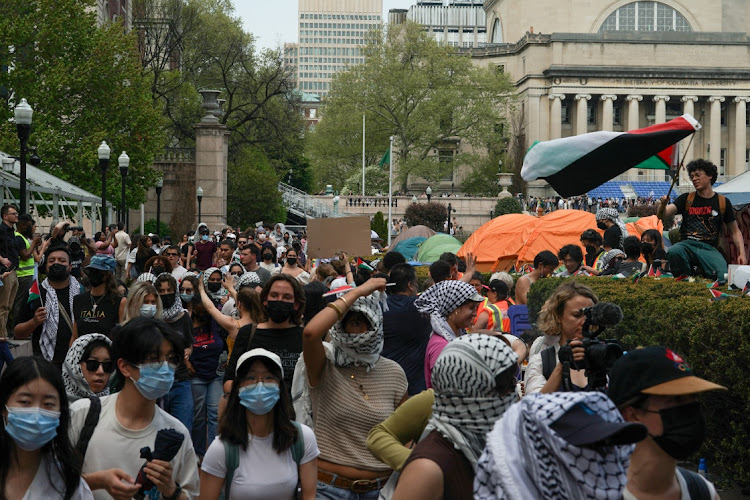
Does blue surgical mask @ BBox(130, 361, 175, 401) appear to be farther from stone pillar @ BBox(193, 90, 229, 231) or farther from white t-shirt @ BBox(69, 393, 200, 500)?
→ stone pillar @ BBox(193, 90, 229, 231)

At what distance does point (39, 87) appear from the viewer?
33.2m

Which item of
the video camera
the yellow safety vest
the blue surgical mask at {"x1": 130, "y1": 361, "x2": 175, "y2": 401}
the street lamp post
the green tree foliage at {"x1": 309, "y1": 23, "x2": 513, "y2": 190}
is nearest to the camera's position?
the video camera

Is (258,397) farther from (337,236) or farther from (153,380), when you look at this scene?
(337,236)

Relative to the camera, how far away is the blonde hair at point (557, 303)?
604 centimetres

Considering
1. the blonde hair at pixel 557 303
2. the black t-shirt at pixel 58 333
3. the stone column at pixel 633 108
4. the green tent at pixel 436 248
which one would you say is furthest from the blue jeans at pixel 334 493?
the stone column at pixel 633 108

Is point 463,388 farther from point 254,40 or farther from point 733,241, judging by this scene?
point 254,40

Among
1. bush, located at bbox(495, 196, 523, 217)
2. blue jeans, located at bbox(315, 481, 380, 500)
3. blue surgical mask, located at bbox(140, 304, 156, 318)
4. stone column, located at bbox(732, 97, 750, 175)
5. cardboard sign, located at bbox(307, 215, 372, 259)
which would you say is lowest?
blue jeans, located at bbox(315, 481, 380, 500)

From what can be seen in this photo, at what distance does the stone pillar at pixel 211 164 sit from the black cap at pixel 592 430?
130ft

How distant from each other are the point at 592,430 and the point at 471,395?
994 mm

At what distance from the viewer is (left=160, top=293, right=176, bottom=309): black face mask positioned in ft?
29.7

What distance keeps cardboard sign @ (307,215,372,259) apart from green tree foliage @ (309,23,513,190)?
215 feet

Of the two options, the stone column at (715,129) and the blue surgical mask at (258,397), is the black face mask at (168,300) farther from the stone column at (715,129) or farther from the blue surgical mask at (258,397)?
the stone column at (715,129)

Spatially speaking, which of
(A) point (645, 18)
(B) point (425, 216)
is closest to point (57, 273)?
(B) point (425, 216)

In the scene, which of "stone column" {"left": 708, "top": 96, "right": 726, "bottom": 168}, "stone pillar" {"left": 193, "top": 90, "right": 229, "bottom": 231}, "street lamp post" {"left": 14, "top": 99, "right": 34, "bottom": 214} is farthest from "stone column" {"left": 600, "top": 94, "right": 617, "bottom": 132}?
"street lamp post" {"left": 14, "top": 99, "right": 34, "bottom": 214}
